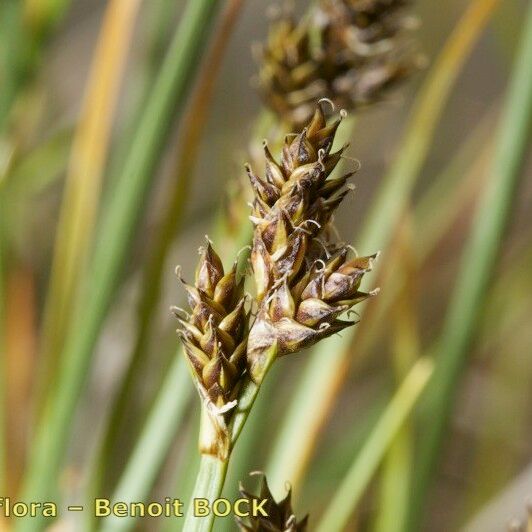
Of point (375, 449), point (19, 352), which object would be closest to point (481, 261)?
point (375, 449)

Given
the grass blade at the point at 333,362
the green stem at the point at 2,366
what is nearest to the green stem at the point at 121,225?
the green stem at the point at 2,366

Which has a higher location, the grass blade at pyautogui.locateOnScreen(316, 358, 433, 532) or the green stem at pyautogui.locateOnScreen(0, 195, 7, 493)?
the green stem at pyautogui.locateOnScreen(0, 195, 7, 493)

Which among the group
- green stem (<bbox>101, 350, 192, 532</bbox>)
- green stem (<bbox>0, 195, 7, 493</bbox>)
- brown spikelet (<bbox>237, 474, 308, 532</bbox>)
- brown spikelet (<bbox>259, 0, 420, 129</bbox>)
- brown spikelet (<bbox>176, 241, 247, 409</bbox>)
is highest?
brown spikelet (<bbox>259, 0, 420, 129</bbox>)

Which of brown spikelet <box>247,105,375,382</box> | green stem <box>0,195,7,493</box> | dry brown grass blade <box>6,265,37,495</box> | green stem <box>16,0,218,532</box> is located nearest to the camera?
brown spikelet <box>247,105,375,382</box>

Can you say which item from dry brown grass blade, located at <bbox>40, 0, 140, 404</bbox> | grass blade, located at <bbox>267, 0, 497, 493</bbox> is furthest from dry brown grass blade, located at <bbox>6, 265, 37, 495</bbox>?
grass blade, located at <bbox>267, 0, 497, 493</bbox>

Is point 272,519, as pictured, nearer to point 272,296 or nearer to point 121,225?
point 272,296

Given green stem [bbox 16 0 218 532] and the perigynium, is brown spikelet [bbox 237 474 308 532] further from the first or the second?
green stem [bbox 16 0 218 532]

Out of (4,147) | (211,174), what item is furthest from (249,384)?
(211,174)
